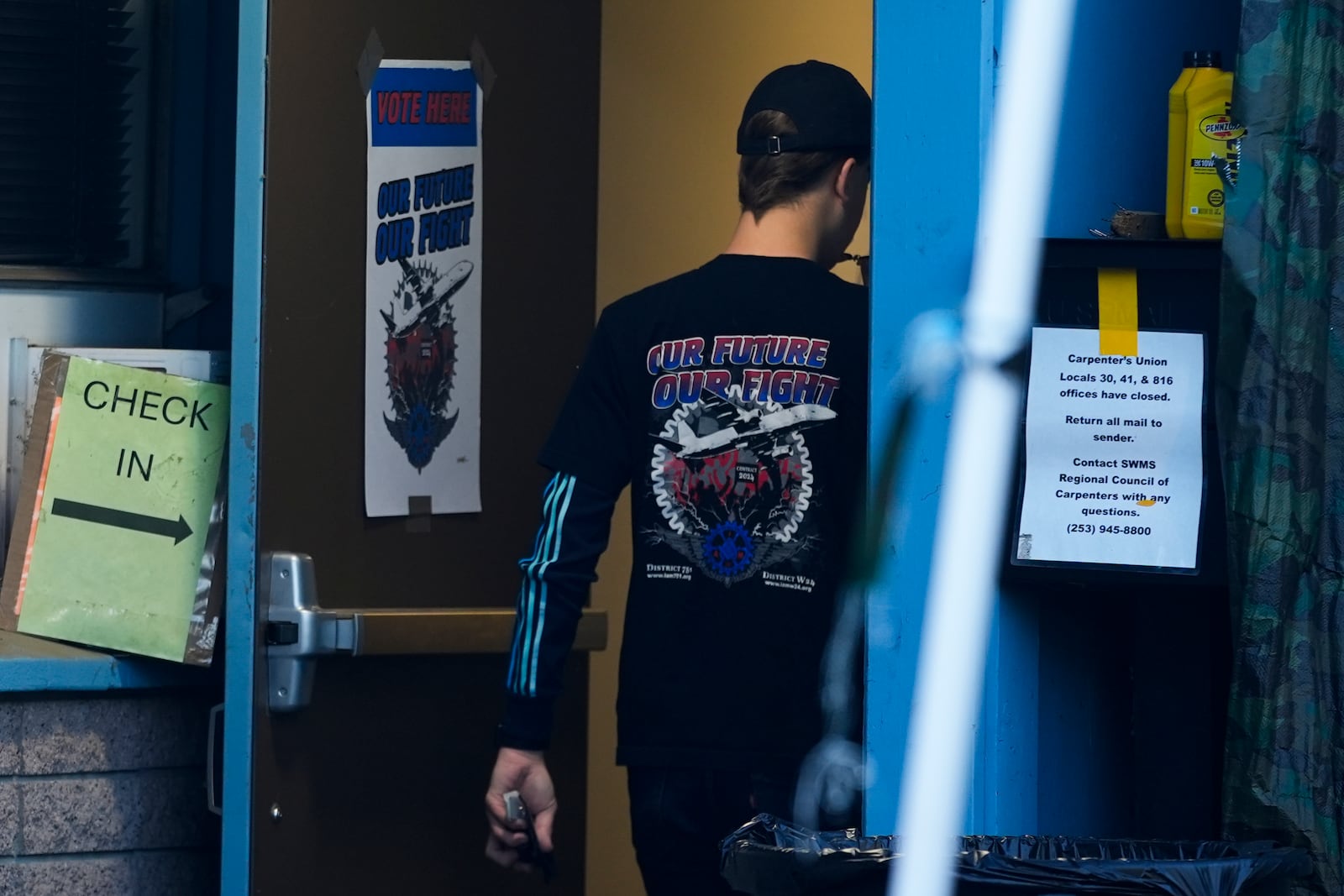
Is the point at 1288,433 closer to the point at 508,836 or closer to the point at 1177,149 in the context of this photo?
the point at 1177,149


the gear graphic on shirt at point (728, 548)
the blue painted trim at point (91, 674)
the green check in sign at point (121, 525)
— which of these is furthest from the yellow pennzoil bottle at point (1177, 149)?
the blue painted trim at point (91, 674)

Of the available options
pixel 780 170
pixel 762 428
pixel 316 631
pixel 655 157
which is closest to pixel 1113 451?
pixel 762 428

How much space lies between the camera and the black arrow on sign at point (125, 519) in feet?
8.95

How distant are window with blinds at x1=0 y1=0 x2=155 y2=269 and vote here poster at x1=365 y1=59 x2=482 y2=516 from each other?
0.56m

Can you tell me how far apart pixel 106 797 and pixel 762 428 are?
123cm

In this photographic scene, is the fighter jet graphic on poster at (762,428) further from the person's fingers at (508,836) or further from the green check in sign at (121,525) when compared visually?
the green check in sign at (121,525)

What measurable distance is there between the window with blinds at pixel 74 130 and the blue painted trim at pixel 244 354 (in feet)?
2.37

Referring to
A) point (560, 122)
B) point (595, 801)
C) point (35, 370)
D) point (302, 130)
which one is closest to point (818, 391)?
point (302, 130)

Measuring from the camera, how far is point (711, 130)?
3.75 m

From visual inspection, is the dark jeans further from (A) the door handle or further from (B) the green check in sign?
(B) the green check in sign

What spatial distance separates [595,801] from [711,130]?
4.87 feet

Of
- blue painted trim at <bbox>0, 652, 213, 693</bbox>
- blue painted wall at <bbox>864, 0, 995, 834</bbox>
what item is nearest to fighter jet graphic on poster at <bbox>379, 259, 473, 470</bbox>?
blue painted trim at <bbox>0, 652, 213, 693</bbox>

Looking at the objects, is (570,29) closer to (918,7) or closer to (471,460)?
(471,460)

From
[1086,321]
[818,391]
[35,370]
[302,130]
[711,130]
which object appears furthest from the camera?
[711,130]
